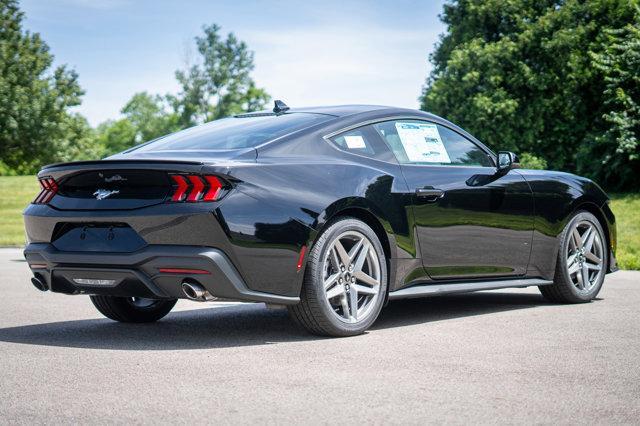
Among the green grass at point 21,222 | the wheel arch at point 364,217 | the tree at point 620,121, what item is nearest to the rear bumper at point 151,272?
the wheel arch at point 364,217

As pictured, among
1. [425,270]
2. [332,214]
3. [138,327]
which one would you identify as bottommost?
[138,327]

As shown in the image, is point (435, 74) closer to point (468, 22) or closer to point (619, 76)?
point (468, 22)

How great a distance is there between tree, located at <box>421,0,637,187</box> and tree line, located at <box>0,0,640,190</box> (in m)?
0.04

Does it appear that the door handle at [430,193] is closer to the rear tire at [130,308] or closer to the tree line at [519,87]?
the rear tire at [130,308]

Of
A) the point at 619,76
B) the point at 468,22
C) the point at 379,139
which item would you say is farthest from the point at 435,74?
the point at 379,139

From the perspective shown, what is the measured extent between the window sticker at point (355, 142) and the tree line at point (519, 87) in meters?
22.1

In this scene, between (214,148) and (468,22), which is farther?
(468,22)

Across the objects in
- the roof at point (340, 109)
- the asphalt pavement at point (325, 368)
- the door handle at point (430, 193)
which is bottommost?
the asphalt pavement at point (325, 368)

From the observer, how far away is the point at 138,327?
718 cm

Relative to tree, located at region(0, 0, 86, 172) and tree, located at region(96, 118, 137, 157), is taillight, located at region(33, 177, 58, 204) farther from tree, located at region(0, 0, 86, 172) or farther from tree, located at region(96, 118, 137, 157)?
tree, located at region(96, 118, 137, 157)

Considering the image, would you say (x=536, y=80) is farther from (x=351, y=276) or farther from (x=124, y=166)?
(x=124, y=166)

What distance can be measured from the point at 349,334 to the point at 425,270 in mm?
858

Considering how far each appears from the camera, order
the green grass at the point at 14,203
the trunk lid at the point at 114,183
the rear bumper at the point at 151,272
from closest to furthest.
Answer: the rear bumper at the point at 151,272 → the trunk lid at the point at 114,183 → the green grass at the point at 14,203

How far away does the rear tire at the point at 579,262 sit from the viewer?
834cm
